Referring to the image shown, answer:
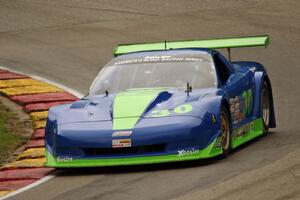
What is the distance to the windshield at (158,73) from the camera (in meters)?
13.5

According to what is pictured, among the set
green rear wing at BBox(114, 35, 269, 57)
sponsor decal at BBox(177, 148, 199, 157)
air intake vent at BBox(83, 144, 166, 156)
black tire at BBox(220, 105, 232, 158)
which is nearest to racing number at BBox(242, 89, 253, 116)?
green rear wing at BBox(114, 35, 269, 57)

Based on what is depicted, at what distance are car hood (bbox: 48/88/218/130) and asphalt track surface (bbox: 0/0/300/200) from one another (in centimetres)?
54

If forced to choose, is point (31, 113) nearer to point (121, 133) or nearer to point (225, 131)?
point (225, 131)

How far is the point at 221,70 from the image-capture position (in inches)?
552

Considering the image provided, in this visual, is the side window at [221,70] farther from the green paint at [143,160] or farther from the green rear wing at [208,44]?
the green paint at [143,160]

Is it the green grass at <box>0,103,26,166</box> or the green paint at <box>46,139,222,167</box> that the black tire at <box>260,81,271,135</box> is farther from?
the green grass at <box>0,103,26,166</box>

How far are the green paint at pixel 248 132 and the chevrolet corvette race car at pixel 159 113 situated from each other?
11mm

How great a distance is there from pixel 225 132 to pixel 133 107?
1080mm

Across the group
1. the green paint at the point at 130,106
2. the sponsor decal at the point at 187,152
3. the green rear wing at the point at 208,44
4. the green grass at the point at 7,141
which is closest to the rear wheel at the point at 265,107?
the green rear wing at the point at 208,44

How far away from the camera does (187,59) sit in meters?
13.9

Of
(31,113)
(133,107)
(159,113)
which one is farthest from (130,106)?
(31,113)

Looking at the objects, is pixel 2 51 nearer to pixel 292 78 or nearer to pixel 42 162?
pixel 292 78

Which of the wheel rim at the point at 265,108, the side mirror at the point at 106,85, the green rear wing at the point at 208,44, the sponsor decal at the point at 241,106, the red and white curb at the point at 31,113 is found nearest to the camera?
the red and white curb at the point at 31,113

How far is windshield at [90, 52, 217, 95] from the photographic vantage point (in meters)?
13.5
